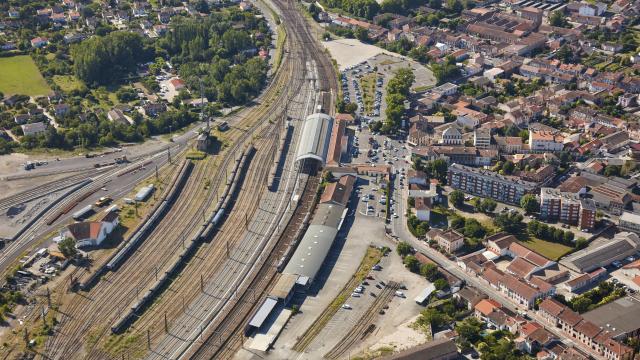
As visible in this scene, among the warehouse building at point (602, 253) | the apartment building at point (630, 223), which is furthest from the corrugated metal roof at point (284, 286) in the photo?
the apartment building at point (630, 223)

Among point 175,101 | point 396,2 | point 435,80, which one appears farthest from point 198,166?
point 396,2

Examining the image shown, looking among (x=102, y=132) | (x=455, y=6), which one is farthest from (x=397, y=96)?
(x=455, y=6)

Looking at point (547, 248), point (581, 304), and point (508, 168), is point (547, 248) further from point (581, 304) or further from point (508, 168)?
point (508, 168)

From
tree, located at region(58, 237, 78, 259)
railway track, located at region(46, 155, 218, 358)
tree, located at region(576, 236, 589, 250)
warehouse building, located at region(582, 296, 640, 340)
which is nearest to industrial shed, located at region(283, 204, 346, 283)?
railway track, located at region(46, 155, 218, 358)

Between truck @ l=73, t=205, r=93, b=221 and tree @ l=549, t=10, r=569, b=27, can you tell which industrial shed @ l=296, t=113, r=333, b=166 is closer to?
truck @ l=73, t=205, r=93, b=221

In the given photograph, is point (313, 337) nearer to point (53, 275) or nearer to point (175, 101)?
point (53, 275)

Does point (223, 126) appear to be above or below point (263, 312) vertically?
above
